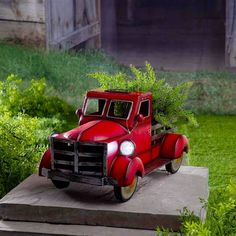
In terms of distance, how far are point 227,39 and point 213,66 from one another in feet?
0.84

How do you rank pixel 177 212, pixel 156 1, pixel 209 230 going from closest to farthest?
pixel 209 230 → pixel 177 212 → pixel 156 1

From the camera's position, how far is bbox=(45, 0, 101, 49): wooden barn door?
231 inches

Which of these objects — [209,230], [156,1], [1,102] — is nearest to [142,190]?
[209,230]

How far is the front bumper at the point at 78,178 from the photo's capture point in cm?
284

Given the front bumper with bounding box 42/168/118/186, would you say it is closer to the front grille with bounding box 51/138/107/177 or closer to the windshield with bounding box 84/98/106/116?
the front grille with bounding box 51/138/107/177

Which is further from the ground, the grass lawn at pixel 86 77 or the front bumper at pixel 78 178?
the front bumper at pixel 78 178

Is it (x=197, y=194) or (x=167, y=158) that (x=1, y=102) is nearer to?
(x=167, y=158)

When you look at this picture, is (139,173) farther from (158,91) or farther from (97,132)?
(158,91)

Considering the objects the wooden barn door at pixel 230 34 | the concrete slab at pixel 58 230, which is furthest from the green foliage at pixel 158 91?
the wooden barn door at pixel 230 34

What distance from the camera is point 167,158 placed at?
3289mm

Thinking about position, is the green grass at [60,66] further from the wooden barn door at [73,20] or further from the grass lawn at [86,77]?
the wooden barn door at [73,20]

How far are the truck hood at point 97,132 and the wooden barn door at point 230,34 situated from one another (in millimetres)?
3000

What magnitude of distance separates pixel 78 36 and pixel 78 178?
3196 millimetres

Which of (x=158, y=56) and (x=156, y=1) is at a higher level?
(x=156, y=1)
